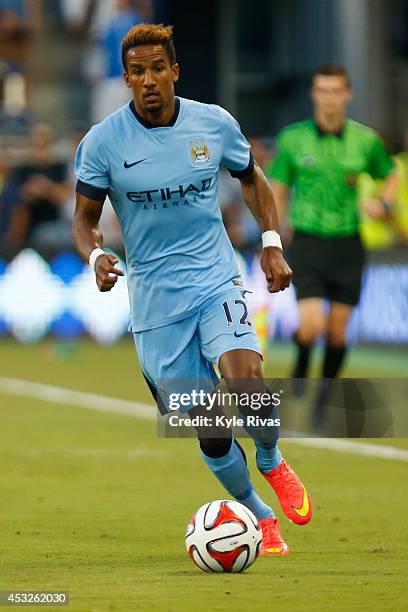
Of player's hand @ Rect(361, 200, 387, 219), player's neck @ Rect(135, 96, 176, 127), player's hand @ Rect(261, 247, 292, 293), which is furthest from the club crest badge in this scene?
player's hand @ Rect(361, 200, 387, 219)

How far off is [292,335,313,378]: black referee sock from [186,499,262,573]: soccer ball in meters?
5.41

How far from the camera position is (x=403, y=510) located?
366 inches

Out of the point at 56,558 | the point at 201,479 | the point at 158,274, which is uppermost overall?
the point at 158,274

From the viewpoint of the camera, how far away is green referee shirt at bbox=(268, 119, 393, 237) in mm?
12562

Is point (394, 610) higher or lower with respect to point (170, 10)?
higher

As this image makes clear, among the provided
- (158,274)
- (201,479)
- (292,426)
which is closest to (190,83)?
(292,426)

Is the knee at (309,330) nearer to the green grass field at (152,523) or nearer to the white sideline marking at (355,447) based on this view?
the white sideline marking at (355,447)

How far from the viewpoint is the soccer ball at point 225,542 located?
7.34 meters

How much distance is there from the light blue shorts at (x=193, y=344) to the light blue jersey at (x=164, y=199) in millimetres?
47

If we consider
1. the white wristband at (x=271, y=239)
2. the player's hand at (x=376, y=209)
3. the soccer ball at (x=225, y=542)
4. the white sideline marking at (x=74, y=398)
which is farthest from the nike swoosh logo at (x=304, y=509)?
the player's hand at (x=376, y=209)

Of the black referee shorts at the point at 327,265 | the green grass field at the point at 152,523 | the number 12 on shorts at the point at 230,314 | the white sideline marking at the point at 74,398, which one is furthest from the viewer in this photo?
the white sideline marking at the point at 74,398

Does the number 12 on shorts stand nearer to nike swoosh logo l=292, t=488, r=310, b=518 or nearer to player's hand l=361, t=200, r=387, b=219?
nike swoosh logo l=292, t=488, r=310, b=518

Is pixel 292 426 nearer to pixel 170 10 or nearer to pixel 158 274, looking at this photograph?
pixel 158 274

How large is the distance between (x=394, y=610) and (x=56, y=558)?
1826 millimetres
